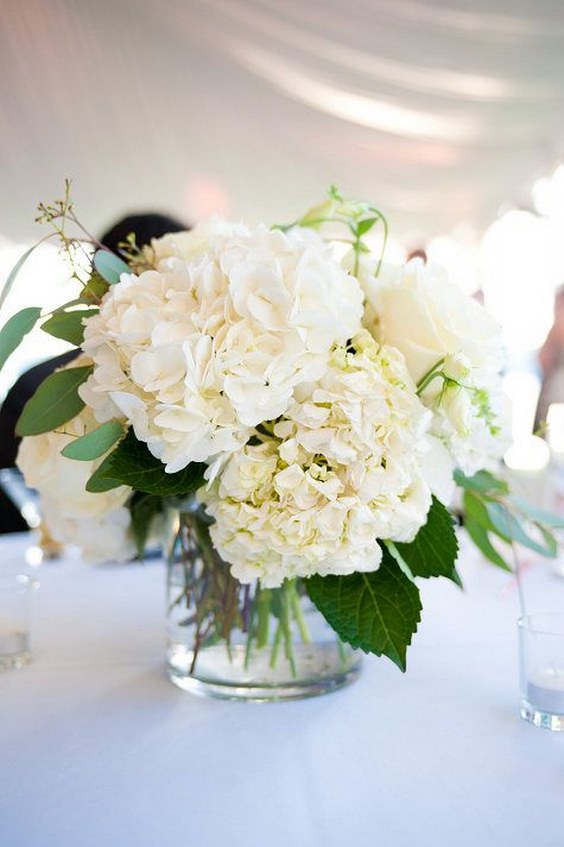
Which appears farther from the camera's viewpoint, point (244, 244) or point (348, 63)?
point (348, 63)

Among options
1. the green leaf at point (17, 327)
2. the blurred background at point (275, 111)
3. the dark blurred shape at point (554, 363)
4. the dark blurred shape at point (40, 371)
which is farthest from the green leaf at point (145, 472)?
the dark blurred shape at point (554, 363)

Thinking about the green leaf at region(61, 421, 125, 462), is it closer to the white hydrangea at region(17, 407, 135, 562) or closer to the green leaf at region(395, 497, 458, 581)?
the white hydrangea at region(17, 407, 135, 562)

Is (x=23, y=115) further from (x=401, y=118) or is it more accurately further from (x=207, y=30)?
(x=401, y=118)

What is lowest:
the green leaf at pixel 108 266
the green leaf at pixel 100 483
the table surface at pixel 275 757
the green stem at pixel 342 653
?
the table surface at pixel 275 757

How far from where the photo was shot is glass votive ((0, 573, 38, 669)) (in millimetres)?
813

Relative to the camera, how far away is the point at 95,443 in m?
0.58

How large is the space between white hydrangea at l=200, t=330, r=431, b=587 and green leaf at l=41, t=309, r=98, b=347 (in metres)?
0.16

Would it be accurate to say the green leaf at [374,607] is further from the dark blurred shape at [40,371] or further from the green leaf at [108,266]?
the dark blurred shape at [40,371]

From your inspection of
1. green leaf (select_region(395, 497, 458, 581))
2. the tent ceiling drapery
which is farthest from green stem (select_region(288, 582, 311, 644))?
the tent ceiling drapery

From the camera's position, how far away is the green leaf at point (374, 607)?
1.98 feet

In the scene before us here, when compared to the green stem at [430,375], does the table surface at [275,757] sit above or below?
below

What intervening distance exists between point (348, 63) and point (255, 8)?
1.55ft

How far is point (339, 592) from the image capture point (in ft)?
2.09

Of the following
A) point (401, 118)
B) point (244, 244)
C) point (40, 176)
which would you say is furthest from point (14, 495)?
point (401, 118)
